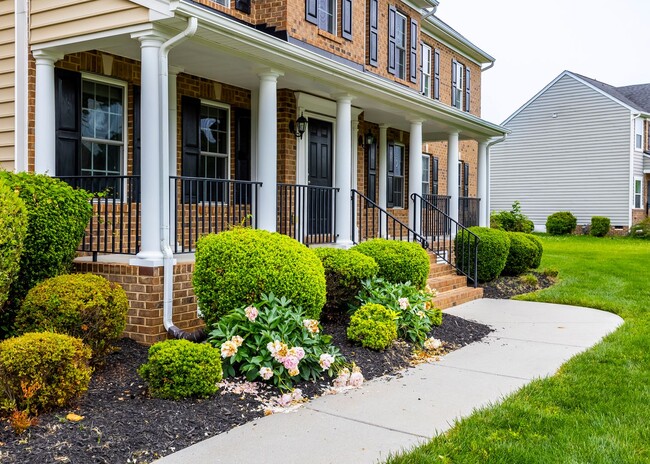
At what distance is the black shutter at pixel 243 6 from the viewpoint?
33.6ft

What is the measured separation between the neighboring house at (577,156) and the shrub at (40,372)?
93.0 feet

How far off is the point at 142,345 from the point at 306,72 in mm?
4338

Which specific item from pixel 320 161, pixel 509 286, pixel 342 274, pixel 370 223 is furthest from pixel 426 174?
pixel 342 274

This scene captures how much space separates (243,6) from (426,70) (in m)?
8.30

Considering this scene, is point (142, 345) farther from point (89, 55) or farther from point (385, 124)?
point (385, 124)

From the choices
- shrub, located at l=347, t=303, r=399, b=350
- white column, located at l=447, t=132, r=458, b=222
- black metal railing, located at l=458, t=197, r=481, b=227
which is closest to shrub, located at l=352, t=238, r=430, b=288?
shrub, located at l=347, t=303, r=399, b=350

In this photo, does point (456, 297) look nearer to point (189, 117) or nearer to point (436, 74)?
point (189, 117)

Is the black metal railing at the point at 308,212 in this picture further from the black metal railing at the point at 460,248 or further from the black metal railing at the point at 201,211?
the black metal railing at the point at 460,248

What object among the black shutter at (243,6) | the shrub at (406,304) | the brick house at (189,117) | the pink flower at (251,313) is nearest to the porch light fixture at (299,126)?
the brick house at (189,117)

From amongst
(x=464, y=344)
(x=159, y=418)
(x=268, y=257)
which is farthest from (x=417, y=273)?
(x=159, y=418)

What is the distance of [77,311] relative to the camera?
5.23 m

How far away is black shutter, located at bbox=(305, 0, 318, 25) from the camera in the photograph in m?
10.7

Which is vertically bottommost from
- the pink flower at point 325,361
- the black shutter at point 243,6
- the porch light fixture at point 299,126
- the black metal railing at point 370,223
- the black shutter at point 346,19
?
the pink flower at point 325,361

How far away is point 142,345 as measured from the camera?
633cm
